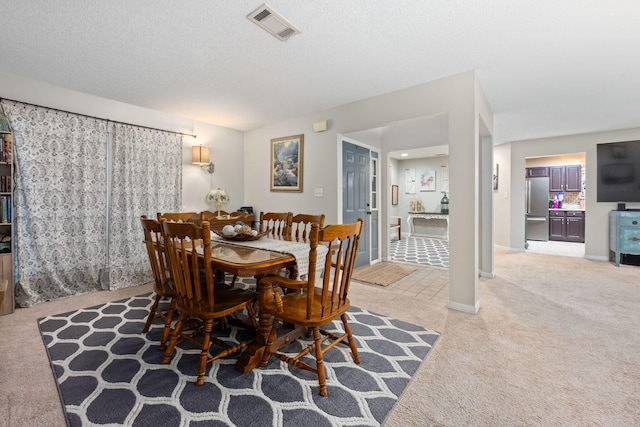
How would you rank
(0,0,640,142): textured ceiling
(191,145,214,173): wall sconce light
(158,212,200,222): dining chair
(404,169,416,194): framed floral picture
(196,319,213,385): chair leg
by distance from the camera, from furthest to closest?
(404,169,416,194): framed floral picture
(191,145,214,173): wall sconce light
(158,212,200,222): dining chair
(0,0,640,142): textured ceiling
(196,319,213,385): chair leg

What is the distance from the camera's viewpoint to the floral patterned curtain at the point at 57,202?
296 centimetres

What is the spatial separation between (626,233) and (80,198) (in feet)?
26.3

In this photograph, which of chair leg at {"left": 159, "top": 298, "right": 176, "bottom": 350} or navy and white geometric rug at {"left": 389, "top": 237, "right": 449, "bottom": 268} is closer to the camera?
chair leg at {"left": 159, "top": 298, "right": 176, "bottom": 350}

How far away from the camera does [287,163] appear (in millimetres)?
4500

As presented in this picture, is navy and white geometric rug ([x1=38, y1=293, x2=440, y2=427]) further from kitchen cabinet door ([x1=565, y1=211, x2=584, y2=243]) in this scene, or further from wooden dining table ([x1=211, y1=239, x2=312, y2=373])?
kitchen cabinet door ([x1=565, y1=211, x2=584, y2=243])

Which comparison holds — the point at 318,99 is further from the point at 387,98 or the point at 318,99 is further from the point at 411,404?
the point at 411,404

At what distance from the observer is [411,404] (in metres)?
1.54

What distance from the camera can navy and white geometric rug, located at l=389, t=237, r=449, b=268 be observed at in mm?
5164

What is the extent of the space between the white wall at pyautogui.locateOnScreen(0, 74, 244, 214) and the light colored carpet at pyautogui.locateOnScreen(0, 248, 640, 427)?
71.4 inches

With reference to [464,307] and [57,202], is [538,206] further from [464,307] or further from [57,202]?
[57,202]

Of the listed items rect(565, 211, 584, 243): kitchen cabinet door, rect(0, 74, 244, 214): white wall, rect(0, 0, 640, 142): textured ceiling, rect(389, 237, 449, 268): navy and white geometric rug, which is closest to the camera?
rect(0, 0, 640, 142): textured ceiling

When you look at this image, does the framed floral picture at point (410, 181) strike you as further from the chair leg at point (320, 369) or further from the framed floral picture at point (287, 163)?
the chair leg at point (320, 369)

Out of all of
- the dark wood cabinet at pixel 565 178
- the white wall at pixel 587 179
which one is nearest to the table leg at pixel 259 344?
the white wall at pixel 587 179

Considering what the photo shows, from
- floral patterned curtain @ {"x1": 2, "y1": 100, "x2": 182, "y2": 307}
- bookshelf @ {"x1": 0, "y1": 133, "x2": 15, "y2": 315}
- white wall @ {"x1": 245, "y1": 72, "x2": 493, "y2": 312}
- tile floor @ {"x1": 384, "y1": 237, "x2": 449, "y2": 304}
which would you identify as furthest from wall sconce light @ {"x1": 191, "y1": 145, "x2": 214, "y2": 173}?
tile floor @ {"x1": 384, "y1": 237, "x2": 449, "y2": 304}
